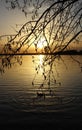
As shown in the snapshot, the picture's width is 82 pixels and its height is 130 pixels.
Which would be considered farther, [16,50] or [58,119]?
[58,119]

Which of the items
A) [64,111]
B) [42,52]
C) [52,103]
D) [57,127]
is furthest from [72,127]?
[42,52]

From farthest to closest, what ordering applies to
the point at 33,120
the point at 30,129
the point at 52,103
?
1. the point at 52,103
2. the point at 33,120
3. the point at 30,129

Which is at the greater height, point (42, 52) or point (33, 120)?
point (42, 52)

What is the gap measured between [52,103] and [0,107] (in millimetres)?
4927

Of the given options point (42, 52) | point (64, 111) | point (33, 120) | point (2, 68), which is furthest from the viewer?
point (64, 111)

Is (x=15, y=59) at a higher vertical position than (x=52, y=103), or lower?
higher

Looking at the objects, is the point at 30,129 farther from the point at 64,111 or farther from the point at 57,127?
the point at 64,111

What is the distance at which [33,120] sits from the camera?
19.8 metres

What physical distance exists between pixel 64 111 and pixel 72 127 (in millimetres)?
4726

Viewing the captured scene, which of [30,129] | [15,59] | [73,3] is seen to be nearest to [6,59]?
[15,59]

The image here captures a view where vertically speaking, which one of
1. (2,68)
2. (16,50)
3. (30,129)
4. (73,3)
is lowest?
(30,129)

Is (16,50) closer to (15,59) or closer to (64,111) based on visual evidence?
(15,59)

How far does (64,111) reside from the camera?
2261cm

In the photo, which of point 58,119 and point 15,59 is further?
point 58,119
